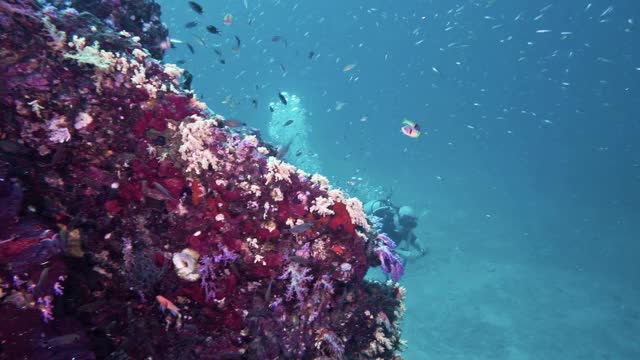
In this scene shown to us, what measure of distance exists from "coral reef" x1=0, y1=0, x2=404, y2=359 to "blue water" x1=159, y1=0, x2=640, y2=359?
10.3 ft

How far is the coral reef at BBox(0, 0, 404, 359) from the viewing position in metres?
2.53

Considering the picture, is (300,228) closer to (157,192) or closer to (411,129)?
(157,192)

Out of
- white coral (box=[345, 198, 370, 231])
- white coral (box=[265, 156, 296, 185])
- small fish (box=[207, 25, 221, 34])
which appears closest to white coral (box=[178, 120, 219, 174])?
white coral (box=[265, 156, 296, 185])

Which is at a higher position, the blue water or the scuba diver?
the blue water

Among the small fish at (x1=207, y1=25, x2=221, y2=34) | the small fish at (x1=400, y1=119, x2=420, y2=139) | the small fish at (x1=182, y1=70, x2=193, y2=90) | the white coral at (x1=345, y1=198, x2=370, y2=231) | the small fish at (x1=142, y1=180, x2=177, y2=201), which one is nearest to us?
the small fish at (x1=142, y1=180, x2=177, y2=201)

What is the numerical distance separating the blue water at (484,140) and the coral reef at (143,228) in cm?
314

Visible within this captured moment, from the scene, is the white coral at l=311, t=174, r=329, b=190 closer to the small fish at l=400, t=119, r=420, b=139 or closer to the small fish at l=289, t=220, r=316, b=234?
the small fish at l=289, t=220, r=316, b=234

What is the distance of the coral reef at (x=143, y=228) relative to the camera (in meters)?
2.53

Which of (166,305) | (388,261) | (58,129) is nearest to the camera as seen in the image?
(166,305)

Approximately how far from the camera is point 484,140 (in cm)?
8212

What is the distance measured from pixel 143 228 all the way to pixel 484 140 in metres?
87.7

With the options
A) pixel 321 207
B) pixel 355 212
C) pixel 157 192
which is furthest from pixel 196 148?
pixel 355 212

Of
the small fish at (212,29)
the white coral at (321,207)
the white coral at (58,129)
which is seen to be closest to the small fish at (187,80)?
the white coral at (58,129)

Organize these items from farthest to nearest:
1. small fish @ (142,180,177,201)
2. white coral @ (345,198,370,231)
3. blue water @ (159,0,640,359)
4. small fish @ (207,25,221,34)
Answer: blue water @ (159,0,640,359) → small fish @ (207,25,221,34) → white coral @ (345,198,370,231) → small fish @ (142,180,177,201)
